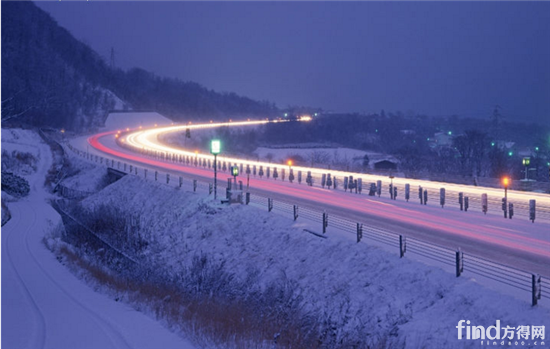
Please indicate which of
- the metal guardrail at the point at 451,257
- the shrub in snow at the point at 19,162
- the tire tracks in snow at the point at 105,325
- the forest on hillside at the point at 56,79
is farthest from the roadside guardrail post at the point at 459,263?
the forest on hillside at the point at 56,79

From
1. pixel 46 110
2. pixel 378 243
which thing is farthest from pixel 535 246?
pixel 46 110

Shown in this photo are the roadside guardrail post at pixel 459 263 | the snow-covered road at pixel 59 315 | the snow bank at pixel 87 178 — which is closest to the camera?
the snow-covered road at pixel 59 315

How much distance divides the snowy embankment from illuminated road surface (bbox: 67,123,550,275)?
283cm

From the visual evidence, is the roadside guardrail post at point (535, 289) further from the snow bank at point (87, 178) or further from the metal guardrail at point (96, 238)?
the snow bank at point (87, 178)

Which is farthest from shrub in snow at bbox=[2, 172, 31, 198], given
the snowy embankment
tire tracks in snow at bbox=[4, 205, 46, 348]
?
tire tracks in snow at bbox=[4, 205, 46, 348]

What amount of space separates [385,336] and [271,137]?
430 ft

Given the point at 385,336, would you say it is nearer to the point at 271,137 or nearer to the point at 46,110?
the point at 46,110

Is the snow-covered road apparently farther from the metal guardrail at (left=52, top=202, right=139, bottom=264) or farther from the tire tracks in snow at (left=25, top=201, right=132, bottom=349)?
the metal guardrail at (left=52, top=202, right=139, bottom=264)

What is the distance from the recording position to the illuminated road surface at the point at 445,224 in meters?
17.1

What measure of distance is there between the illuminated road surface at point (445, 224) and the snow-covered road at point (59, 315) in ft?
33.8

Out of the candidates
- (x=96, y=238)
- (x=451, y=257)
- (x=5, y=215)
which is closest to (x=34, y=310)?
(x=451, y=257)

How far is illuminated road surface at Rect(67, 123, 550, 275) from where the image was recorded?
1712cm

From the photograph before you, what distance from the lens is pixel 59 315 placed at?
14227 millimetres

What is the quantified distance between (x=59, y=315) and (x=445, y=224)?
15.3 meters
